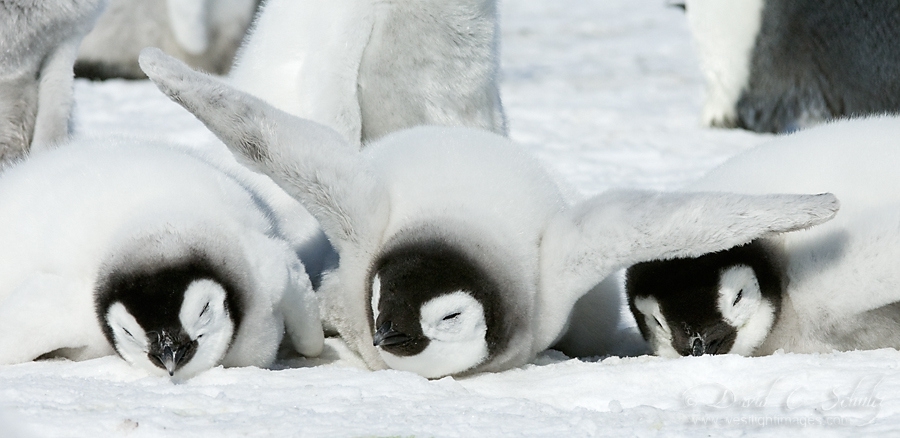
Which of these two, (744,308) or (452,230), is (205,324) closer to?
(452,230)

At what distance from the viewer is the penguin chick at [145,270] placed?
6.47ft

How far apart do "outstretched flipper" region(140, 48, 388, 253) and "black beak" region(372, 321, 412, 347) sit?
289 millimetres

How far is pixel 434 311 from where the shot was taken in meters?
1.96

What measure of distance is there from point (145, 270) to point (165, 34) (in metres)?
5.41

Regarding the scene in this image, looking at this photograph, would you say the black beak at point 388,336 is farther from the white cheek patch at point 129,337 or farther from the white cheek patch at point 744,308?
the white cheek patch at point 744,308

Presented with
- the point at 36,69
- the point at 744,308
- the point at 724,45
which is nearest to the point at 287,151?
the point at 744,308

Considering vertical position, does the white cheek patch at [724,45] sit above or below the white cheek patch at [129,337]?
below

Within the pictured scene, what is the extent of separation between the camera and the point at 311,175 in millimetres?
2150

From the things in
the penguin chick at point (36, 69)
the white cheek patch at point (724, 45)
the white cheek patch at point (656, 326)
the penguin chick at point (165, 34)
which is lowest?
the penguin chick at point (165, 34)

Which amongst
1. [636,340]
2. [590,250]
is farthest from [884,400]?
[636,340]

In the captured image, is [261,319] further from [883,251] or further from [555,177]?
[883,251]

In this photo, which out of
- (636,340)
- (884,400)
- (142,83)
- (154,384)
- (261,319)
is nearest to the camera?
(884,400)

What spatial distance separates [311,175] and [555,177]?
72 centimetres

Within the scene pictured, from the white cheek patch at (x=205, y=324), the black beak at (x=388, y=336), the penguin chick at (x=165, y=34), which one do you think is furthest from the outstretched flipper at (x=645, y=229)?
the penguin chick at (x=165, y=34)
